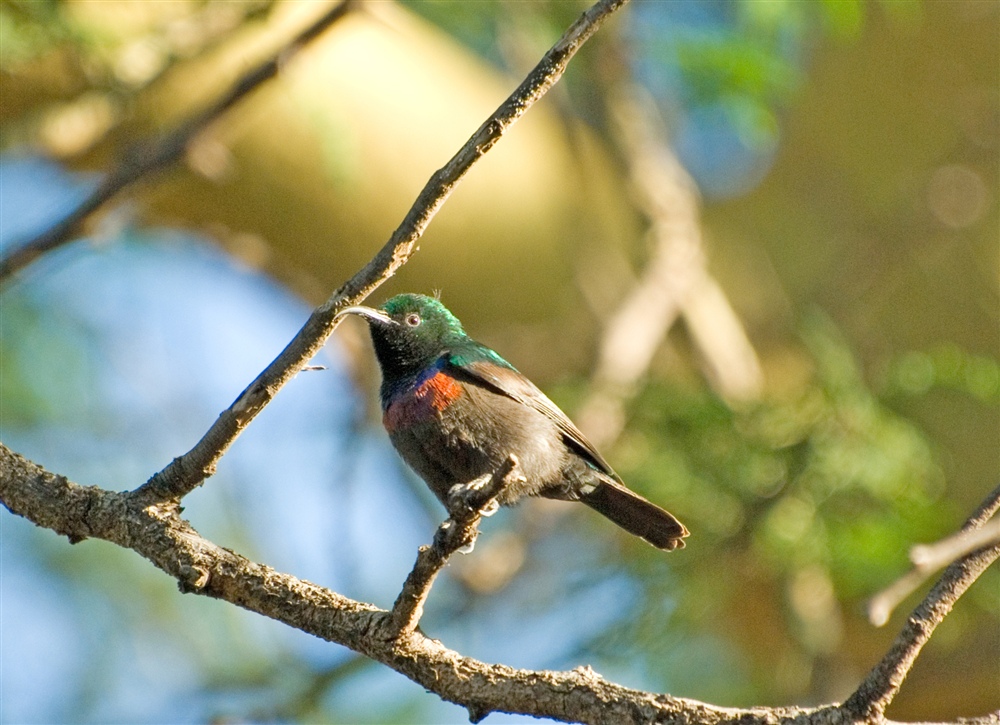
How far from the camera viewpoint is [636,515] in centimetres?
430

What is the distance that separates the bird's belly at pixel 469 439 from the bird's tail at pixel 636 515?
28cm

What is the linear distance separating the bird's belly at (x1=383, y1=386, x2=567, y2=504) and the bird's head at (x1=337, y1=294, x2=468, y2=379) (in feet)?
0.99

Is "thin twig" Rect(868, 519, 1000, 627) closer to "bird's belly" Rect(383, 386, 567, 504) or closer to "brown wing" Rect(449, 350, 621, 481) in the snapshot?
"bird's belly" Rect(383, 386, 567, 504)

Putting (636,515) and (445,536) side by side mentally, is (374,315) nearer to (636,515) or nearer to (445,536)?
(636,515)

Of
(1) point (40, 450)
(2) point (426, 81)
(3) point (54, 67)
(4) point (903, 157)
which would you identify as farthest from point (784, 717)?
(4) point (903, 157)

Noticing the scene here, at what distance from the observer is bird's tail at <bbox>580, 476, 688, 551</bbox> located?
427 centimetres

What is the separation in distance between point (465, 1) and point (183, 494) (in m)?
4.26

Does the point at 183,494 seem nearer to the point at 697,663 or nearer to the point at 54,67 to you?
the point at 54,67

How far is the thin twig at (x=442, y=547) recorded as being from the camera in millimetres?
2578

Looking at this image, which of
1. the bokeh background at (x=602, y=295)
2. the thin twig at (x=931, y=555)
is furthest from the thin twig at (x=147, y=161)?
the thin twig at (x=931, y=555)

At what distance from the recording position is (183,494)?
9.66 feet

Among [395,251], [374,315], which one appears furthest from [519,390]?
[395,251]

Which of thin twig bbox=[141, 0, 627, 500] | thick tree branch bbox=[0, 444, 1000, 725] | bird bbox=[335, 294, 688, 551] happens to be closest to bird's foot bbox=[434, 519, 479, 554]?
thick tree branch bbox=[0, 444, 1000, 725]

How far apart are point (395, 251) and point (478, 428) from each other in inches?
56.3
